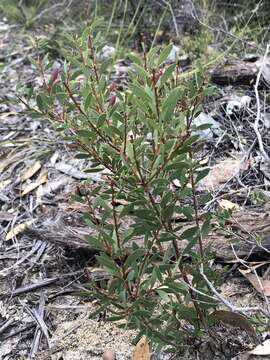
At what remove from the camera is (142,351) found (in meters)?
A: 1.51

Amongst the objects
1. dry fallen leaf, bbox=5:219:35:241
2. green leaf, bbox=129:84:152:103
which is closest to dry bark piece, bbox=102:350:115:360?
dry fallen leaf, bbox=5:219:35:241

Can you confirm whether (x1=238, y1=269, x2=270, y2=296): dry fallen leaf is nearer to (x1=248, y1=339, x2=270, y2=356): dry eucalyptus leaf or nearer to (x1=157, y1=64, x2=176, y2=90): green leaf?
(x1=248, y1=339, x2=270, y2=356): dry eucalyptus leaf

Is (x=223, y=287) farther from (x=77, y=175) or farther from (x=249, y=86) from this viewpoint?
(x=249, y=86)

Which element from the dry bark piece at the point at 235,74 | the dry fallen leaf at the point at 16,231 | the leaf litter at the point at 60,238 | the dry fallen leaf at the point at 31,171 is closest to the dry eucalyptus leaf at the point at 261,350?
the leaf litter at the point at 60,238

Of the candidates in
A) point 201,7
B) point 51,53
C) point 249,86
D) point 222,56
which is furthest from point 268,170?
point 51,53

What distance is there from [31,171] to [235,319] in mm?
1383

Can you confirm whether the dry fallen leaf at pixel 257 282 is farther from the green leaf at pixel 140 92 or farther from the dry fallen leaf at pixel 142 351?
the green leaf at pixel 140 92

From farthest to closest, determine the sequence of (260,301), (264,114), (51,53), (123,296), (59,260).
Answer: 1. (51,53)
2. (264,114)
3. (59,260)
4. (260,301)
5. (123,296)

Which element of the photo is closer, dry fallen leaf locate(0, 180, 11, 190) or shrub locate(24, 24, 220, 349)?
shrub locate(24, 24, 220, 349)

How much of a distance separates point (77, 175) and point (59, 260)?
56 centimetres

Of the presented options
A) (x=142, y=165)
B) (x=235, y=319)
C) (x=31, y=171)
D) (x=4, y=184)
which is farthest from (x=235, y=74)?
(x=142, y=165)

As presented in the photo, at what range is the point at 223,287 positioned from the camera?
1721mm

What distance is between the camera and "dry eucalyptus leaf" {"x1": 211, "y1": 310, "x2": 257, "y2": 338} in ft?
4.59

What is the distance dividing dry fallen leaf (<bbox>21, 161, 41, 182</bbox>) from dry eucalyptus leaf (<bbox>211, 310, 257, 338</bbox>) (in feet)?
4.36
